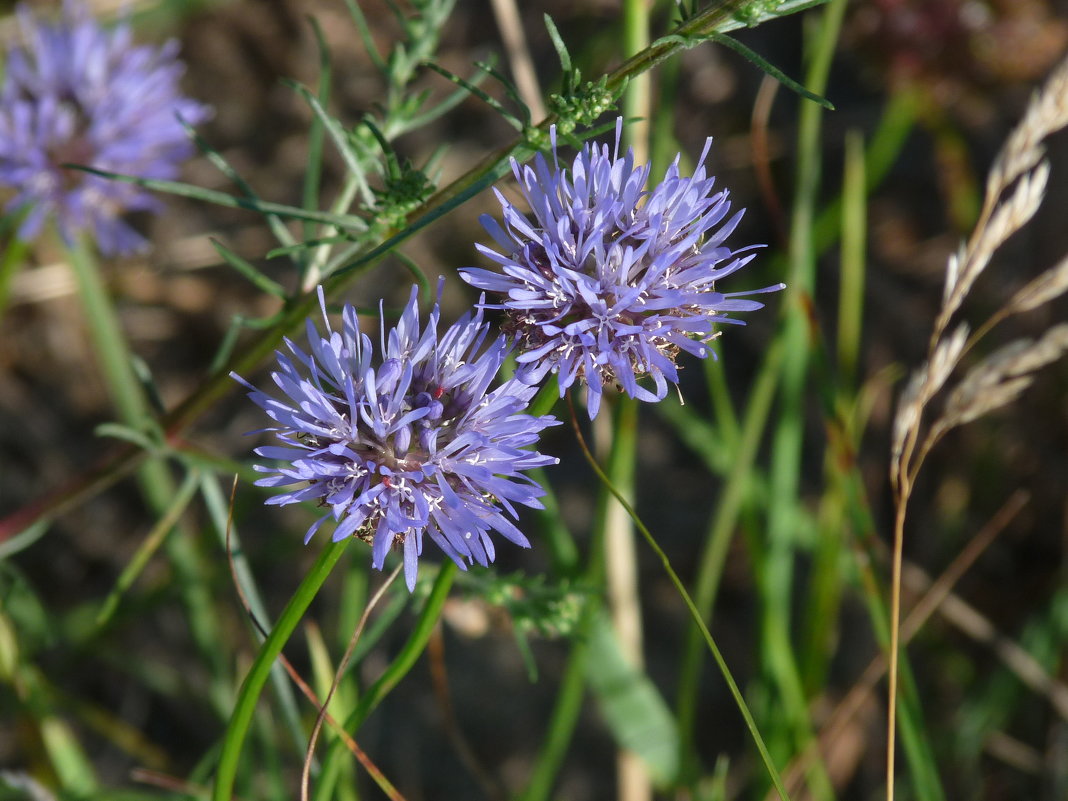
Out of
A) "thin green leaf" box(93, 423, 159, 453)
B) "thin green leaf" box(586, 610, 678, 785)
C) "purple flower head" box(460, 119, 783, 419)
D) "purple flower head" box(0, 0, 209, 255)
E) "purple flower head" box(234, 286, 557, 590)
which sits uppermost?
"purple flower head" box(0, 0, 209, 255)

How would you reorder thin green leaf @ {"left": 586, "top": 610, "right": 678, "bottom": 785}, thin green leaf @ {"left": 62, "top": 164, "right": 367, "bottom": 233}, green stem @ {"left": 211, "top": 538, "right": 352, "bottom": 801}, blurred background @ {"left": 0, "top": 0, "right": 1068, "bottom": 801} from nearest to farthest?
green stem @ {"left": 211, "top": 538, "right": 352, "bottom": 801}
thin green leaf @ {"left": 62, "top": 164, "right": 367, "bottom": 233}
thin green leaf @ {"left": 586, "top": 610, "right": 678, "bottom": 785}
blurred background @ {"left": 0, "top": 0, "right": 1068, "bottom": 801}

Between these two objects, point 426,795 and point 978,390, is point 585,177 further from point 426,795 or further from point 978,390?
point 426,795

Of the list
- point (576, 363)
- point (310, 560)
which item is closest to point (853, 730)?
point (310, 560)

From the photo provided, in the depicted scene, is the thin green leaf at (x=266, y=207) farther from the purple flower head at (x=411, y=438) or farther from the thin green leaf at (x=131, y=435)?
the thin green leaf at (x=131, y=435)

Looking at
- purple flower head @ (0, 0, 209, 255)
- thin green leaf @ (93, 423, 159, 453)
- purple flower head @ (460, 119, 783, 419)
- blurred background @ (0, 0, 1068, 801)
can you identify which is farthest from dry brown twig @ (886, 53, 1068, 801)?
purple flower head @ (0, 0, 209, 255)

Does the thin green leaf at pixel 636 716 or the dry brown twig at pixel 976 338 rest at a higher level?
the dry brown twig at pixel 976 338

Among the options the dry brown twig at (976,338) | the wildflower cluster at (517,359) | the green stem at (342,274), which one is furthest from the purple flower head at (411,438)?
the dry brown twig at (976,338)

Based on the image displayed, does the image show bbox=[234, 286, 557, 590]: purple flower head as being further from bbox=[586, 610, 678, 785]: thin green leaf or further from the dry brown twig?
bbox=[586, 610, 678, 785]: thin green leaf

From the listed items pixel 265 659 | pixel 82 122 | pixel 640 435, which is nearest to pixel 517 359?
pixel 265 659
